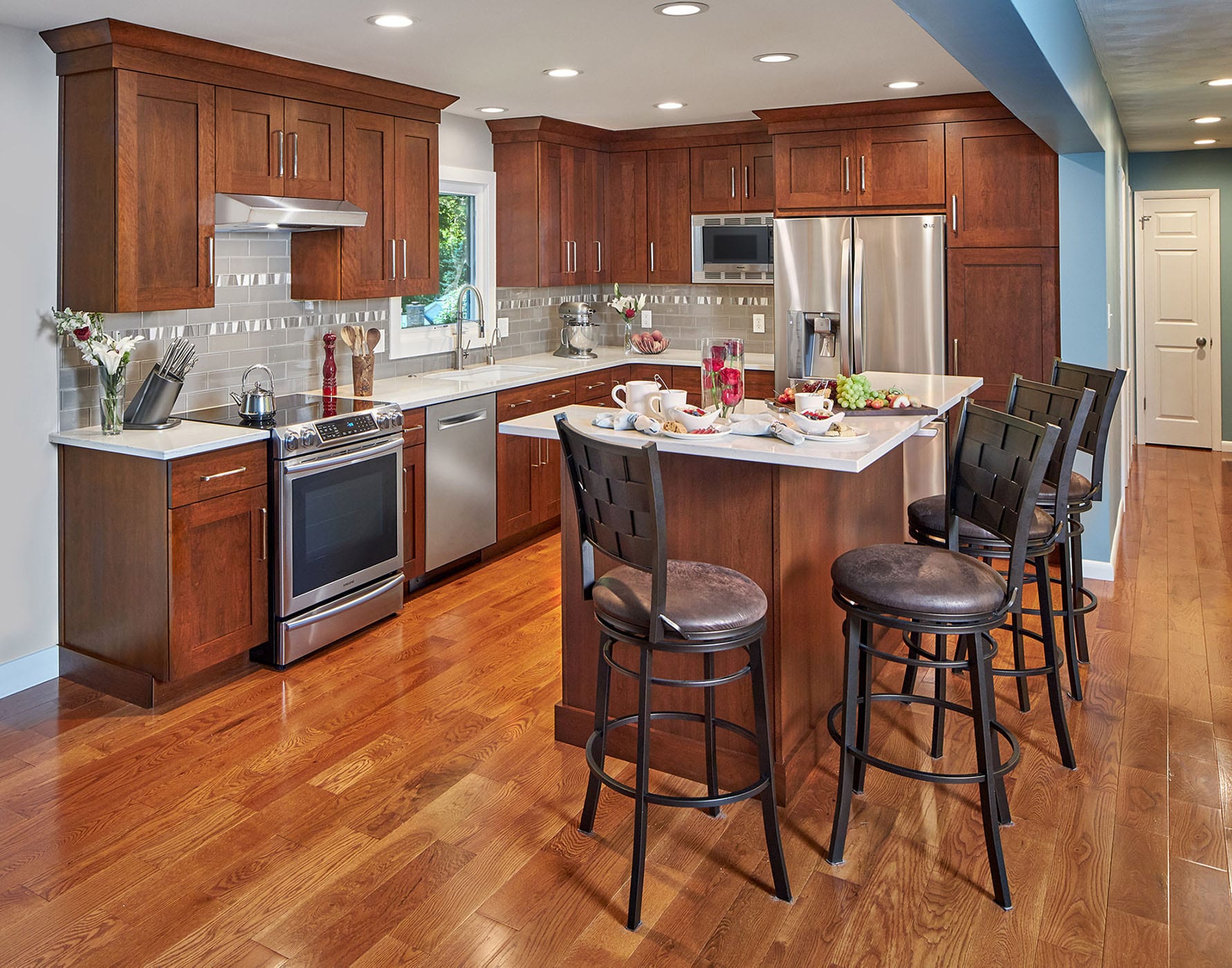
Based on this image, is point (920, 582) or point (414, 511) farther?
point (414, 511)

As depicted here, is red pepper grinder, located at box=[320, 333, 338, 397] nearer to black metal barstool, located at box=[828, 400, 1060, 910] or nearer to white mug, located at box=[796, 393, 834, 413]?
white mug, located at box=[796, 393, 834, 413]

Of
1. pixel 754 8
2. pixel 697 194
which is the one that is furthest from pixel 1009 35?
pixel 697 194

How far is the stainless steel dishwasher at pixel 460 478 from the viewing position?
485cm

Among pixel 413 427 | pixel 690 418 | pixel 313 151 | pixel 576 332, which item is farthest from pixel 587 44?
pixel 576 332

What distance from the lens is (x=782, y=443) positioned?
2.62m

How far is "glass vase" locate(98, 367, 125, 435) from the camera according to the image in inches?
144

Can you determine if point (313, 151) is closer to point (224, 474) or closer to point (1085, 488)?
point (224, 474)

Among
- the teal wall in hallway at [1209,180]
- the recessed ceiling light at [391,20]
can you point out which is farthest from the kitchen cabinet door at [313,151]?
the teal wall in hallway at [1209,180]

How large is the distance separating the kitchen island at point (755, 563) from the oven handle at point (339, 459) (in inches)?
47.3

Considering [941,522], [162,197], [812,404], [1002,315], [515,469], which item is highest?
[162,197]

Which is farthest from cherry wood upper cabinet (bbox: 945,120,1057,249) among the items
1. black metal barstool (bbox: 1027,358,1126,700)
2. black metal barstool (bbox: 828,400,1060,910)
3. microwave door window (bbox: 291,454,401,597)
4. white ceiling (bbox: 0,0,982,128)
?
microwave door window (bbox: 291,454,401,597)

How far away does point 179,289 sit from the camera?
3.86 m

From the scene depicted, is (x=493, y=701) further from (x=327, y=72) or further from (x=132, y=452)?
(x=327, y=72)

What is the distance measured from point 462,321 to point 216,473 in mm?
2568
